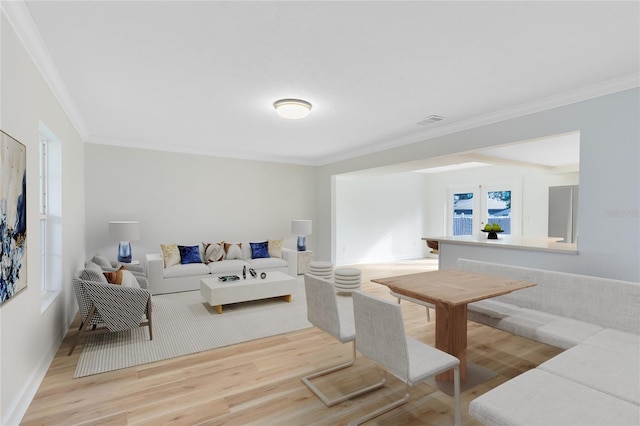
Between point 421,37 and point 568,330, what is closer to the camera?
point 421,37

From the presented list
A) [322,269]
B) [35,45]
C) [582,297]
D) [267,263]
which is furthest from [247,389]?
[267,263]

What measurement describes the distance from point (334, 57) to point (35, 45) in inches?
85.0

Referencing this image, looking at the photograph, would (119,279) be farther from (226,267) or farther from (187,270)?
(226,267)

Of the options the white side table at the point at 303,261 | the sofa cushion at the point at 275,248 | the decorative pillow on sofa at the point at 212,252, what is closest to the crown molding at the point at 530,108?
the white side table at the point at 303,261

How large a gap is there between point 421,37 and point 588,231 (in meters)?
2.54

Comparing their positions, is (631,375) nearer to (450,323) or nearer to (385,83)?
(450,323)

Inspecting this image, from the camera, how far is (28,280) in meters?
2.29

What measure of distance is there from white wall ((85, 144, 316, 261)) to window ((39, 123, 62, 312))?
2.24 m

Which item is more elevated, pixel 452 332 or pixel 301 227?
pixel 301 227

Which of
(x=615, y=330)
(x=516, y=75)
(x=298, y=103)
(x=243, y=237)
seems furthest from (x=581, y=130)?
(x=243, y=237)

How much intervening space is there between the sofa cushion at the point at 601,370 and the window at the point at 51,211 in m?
4.22

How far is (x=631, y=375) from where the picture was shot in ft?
5.77

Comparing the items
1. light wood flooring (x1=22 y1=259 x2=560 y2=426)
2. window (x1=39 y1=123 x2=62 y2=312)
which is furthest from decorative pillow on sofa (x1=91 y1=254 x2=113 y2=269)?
light wood flooring (x1=22 y1=259 x2=560 y2=426)

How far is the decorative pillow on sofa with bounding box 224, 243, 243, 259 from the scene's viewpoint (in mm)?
6122
